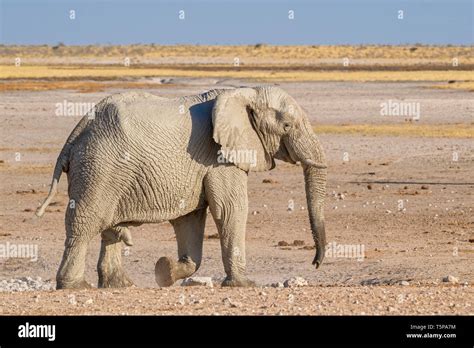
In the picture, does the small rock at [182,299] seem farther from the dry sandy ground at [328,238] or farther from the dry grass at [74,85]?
the dry grass at [74,85]

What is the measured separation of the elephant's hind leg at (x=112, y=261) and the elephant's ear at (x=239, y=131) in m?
1.18

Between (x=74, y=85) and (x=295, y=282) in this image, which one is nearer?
(x=295, y=282)

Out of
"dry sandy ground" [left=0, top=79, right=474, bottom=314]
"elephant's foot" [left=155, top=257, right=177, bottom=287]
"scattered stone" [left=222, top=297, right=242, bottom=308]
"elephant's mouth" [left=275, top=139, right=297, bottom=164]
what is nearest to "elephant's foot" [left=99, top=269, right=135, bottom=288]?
"elephant's foot" [left=155, top=257, right=177, bottom=287]

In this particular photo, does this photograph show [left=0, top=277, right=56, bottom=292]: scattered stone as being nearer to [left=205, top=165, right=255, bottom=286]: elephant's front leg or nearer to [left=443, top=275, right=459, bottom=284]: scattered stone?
[left=205, top=165, right=255, bottom=286]: elephant's front leg

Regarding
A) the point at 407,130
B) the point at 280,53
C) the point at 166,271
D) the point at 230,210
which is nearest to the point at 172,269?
the point at 166,271

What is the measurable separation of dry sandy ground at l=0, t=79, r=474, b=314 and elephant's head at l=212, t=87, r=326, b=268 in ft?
3.20

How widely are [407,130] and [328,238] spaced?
1457 centimetres

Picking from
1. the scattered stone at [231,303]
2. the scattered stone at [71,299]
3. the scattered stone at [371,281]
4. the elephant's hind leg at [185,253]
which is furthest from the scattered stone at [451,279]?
the scattered stone at [71,299]

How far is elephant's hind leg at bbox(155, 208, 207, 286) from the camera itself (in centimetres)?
1260

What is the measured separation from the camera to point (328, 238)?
1720 centimetres

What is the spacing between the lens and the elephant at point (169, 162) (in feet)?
39.7

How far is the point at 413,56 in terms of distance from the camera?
109062 mm

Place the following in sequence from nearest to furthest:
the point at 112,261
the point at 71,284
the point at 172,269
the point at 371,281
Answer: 1. the point at 71,284
2. the point at 172,269
3. the point at 112,261
4. the point at 371,281

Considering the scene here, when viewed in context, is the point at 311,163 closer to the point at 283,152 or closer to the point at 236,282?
the point at 283,152
